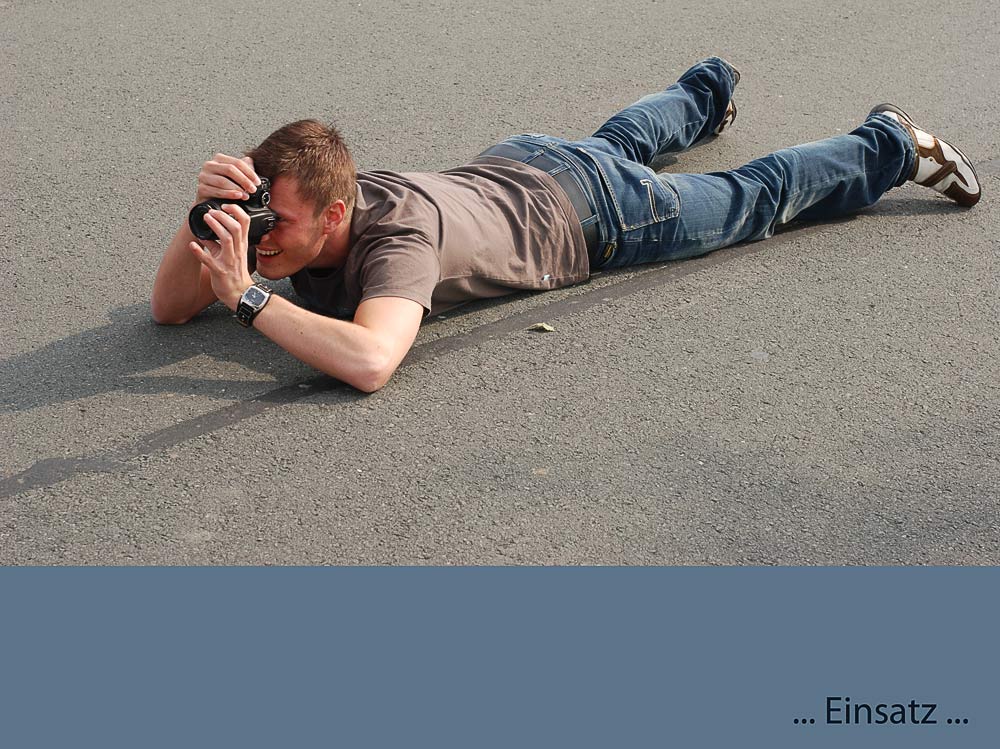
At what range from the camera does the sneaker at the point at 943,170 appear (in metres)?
5.27

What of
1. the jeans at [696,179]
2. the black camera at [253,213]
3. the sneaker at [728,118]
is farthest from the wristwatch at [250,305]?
the sneaker at [728,118]

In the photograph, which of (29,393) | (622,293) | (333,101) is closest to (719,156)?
(622,293)

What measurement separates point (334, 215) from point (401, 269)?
0.28 meters

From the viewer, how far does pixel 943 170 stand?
530 centimetres

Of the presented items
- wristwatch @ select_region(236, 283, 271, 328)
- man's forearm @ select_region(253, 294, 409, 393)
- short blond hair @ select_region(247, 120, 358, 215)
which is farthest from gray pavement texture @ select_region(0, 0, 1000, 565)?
short blond hair @ select_region(247, 120, 358, 215)

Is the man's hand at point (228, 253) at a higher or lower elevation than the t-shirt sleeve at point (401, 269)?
higher

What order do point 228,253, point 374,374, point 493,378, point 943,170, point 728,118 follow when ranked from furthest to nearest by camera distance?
point 728,118 → point 943,170 → point 493,378 → point 374,374 → point 228,253

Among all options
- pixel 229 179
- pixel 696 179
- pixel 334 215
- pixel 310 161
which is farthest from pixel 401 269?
pixel 696 179

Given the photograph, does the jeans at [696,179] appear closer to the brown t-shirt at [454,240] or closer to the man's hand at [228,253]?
the brown t-shirt at [454,240]

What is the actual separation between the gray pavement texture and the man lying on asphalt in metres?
0.14

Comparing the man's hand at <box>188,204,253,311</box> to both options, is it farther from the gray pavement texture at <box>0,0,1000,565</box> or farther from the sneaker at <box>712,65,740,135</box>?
the sneaker at <box>712,65,740,135</box>

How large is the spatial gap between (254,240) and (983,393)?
2369 millimetres

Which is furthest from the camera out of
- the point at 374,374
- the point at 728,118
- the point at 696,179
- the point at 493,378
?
the point at 728,118

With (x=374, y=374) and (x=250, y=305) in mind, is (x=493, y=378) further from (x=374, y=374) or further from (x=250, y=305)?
(x=250, y=305)
